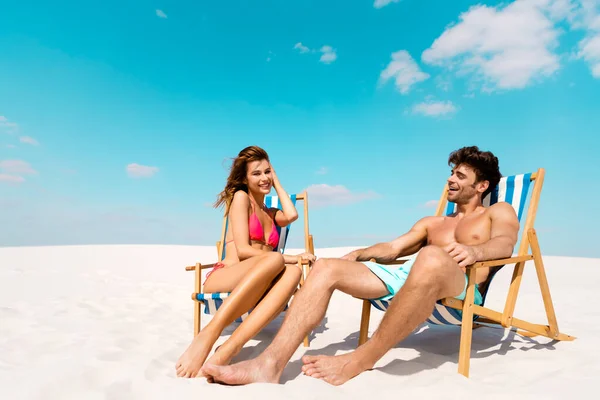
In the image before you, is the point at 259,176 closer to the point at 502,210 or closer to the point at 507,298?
the point at 502,210

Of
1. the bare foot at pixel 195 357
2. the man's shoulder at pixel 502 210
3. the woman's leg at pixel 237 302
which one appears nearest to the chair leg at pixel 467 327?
the man's shoulder at pixel 502 210

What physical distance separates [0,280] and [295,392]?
20.3 feet

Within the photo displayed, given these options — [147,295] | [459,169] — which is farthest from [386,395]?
[147,295]

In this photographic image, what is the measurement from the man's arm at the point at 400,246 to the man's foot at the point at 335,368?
38.1 inches

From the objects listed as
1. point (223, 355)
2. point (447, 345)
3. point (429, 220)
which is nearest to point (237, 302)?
point (223, 355)

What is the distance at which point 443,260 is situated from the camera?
2412mm

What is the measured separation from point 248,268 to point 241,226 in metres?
0.35

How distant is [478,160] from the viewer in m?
3.51

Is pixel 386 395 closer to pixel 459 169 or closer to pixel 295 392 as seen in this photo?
pixel 295 392

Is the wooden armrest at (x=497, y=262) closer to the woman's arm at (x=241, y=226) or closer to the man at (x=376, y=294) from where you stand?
the man at (x=376, y=294)

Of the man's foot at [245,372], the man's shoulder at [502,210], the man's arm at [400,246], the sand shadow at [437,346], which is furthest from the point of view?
the man's arm at [400,246]

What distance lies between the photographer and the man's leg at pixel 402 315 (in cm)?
238

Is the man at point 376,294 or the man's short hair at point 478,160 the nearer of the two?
the man at point 376,294

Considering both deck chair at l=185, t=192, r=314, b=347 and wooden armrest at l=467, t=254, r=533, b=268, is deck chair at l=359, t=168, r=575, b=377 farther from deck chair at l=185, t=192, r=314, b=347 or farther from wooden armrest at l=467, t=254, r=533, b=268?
deck chair at l=185, t=192, r=314, b=347
